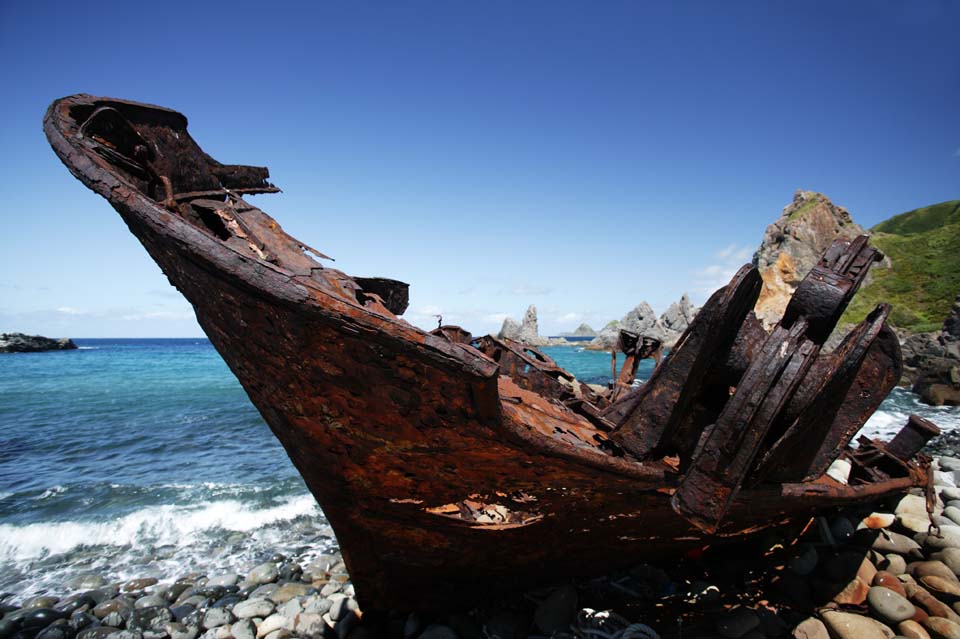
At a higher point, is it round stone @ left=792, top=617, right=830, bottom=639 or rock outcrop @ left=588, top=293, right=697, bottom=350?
rock outcrop @ left=588, top=293, right=697, bottom=350

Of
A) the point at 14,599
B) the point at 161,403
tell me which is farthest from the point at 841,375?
the point at 161,403

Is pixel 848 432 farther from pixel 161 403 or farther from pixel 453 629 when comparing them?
pixel 161 403

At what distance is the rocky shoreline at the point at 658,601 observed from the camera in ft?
13.1

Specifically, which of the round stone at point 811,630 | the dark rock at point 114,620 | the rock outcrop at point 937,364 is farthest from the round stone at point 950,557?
the rock outcrop at point 937,364

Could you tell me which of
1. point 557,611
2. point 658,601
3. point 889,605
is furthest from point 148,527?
point 889,605

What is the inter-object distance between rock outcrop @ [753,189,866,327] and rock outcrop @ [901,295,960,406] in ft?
38.8

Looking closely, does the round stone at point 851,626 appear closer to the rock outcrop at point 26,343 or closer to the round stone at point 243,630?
the round stone at point 243,630

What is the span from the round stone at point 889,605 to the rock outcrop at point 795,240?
4498 cm

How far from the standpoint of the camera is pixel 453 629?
408 cm

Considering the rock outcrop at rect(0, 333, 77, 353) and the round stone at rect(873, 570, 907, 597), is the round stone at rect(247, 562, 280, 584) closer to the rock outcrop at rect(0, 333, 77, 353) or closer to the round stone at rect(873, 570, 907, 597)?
the round stone at rect(873, 570, 907, 597)

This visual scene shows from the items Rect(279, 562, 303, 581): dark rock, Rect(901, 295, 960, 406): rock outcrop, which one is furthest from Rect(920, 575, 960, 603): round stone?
Rect(901, 295, 960, 406): rock outcrop

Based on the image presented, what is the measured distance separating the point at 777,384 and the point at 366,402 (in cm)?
199

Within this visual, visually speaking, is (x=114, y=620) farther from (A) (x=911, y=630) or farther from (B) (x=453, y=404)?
(A) (x=911, y=630)

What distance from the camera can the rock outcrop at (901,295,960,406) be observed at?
21.4 meters
